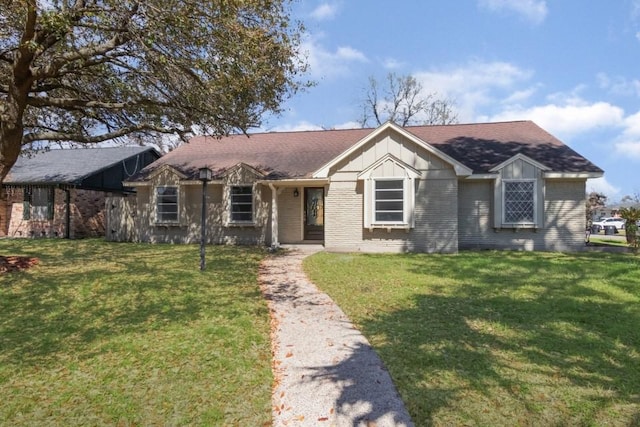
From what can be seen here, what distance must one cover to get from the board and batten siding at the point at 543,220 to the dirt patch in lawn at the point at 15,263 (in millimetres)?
12757

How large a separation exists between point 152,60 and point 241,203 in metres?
7.25

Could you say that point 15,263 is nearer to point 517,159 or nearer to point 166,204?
point 166,204

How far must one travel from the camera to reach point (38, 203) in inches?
778

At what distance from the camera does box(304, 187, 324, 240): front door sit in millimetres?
15930

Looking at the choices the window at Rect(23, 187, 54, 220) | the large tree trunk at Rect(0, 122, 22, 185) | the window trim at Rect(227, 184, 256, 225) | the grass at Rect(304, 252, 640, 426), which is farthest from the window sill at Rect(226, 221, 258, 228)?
the window at Rect(23, 187, 54, 220)

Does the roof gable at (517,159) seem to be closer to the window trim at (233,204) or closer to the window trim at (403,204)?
the window trim at (403,204)


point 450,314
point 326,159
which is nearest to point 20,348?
point 450,314

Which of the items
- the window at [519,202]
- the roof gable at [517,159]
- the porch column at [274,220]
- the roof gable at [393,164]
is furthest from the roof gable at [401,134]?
the window at [519,202]

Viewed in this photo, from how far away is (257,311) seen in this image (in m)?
6.24

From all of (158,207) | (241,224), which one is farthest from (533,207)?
(158,207)

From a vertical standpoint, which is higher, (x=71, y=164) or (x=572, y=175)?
(x=71, y=164)

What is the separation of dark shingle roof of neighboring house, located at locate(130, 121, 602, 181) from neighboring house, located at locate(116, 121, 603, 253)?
76mm

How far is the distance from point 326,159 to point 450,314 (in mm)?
10509

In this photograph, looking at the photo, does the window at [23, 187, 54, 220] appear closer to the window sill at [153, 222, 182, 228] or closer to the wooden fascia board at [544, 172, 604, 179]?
the window sill at [153, 222, 182, 228]
